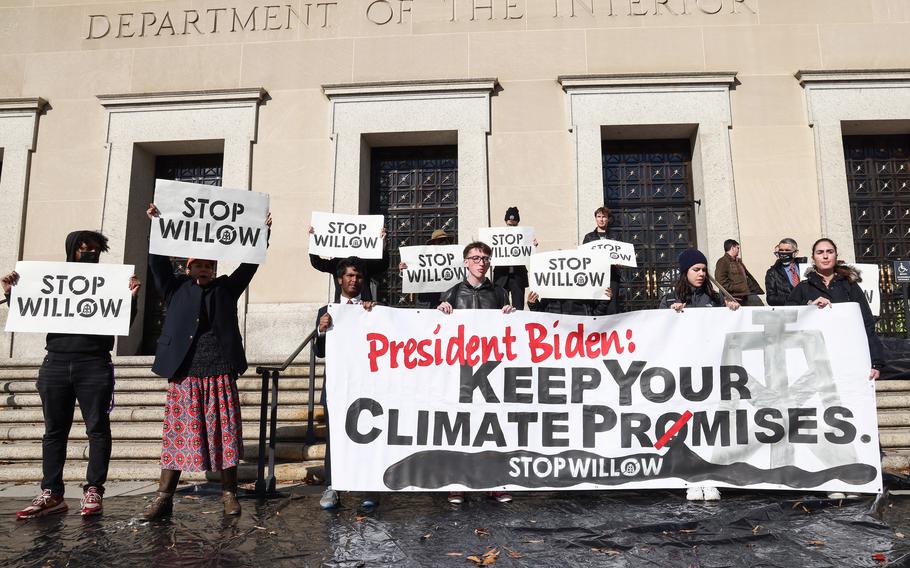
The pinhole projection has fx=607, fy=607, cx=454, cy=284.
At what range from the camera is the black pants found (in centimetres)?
453

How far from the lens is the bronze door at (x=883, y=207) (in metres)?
9.98

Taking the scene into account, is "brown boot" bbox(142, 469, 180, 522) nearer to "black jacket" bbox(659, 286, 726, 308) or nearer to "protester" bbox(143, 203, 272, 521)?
"protester" bbox(143, 203, 272, 521)

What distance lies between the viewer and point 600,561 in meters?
3.30

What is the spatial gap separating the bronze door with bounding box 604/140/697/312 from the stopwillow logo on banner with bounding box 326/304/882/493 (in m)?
5.45

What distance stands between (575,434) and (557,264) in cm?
266

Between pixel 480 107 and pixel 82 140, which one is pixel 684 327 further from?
pixel 82 140

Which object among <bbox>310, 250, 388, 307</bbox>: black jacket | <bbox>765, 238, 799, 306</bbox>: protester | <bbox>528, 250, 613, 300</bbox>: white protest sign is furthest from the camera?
<bbox>765, 238, 799, 306</bbox>: protester

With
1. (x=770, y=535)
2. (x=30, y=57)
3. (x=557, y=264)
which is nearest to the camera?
(x=770, y=535)

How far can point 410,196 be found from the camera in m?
10.8

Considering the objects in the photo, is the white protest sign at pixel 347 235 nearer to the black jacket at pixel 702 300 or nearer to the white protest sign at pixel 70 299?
the white protest sign at pixel 70 299

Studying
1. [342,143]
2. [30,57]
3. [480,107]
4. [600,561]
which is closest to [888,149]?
[480,107]

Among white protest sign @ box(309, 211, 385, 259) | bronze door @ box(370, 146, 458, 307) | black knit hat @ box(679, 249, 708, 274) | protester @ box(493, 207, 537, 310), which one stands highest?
bronze door @ box(370, 146, 458, 307)

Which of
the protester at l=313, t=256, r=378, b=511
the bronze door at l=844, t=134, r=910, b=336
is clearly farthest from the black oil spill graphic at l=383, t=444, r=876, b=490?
the bronze door at l=844, t=134, r=910, b=336

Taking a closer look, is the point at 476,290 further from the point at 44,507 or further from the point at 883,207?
the point at 883,207
